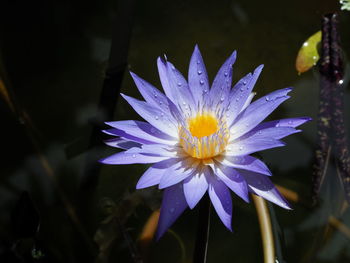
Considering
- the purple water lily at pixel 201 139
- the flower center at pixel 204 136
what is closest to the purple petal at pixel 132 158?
the purple water lily at pixel 201 139

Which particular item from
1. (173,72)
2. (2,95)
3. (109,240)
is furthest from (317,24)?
(2,95)

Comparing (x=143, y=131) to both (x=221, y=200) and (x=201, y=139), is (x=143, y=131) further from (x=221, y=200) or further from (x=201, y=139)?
(x=221, y=200)

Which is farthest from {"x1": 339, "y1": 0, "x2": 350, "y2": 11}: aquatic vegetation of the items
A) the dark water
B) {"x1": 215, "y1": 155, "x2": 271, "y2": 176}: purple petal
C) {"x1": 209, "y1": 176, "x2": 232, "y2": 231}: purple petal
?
{"x1": 209, "y1": 176, "x2": 232, "y2": 231}: purple petal

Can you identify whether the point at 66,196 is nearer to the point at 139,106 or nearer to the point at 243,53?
the point at 139,106

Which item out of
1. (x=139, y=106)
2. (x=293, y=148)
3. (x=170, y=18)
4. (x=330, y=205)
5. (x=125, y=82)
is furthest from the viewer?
(x=170, y=18)

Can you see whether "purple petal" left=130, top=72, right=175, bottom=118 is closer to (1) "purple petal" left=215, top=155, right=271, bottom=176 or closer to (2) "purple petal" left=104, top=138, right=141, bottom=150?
(2) "purple petal" left=104, top=138, right=141, bottom=150
